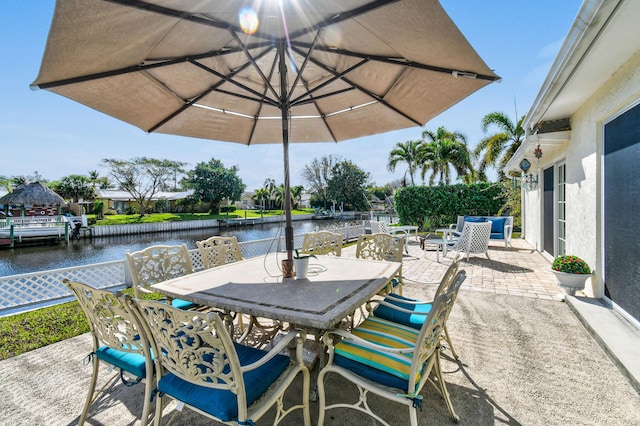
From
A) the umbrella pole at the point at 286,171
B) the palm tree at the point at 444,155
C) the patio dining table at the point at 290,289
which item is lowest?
the patio dining table at the point at 290,289

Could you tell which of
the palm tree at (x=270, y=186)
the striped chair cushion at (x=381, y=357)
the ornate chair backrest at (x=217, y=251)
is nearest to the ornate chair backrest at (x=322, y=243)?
the ornate chair backrest at (x=217, y=251)

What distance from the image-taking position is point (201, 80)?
9.30 feet

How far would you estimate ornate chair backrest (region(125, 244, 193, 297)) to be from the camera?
247 cm

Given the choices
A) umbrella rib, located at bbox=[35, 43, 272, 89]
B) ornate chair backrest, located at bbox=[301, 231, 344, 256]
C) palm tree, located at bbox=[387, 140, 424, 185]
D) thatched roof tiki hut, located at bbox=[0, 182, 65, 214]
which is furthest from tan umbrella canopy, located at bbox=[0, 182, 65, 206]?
ornate chair backrest, located at bbox=[301, 231, 344, 256]

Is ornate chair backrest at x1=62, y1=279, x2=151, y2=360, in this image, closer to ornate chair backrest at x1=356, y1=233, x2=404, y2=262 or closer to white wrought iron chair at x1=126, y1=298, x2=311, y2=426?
white wrought iron chair at x1=126, y1=298, x2=311, y2=426

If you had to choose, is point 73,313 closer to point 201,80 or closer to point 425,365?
point 201,80

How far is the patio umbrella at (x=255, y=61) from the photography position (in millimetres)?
1733

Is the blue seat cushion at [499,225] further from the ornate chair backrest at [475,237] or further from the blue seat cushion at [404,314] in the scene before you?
the blue seat cushion at [404,314]

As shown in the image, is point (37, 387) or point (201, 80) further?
point (201, 80)

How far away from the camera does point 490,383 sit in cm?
208

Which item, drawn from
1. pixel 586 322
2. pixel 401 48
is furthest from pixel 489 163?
pixel 401 48

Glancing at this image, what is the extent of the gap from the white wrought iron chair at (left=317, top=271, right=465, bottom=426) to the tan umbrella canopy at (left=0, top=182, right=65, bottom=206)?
25.7 metres

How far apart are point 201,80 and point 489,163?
15.4 m

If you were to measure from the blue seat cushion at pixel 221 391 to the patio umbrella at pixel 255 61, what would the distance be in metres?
0.97
